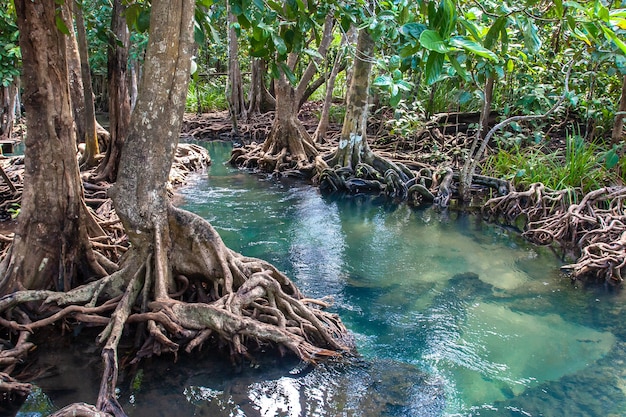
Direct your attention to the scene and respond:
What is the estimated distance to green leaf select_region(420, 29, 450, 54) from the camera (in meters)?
1.92

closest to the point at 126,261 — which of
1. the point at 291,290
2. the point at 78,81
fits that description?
the point at 291,290

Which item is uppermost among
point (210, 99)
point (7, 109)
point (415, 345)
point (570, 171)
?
point (210, 99)

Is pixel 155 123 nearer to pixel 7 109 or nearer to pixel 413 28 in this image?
pixel 413 28

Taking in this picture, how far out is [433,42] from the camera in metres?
1.94

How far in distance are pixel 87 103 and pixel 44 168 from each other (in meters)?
5.05

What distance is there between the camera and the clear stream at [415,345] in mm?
4004

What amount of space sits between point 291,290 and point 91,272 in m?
1.89

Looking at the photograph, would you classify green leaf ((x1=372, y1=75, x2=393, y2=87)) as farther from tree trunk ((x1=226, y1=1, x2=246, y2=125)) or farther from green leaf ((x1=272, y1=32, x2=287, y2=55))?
tree trunk ((x1=226, y1=1, x2=246, y2=125))

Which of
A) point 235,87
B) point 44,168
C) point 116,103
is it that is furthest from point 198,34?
point 235,87

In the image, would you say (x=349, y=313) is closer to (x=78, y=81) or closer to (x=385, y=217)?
(x=385, y=217)

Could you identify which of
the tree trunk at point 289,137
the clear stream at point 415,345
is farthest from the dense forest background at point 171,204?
the tree trunk at point 289,137

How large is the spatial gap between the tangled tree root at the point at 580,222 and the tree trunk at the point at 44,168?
232 inches

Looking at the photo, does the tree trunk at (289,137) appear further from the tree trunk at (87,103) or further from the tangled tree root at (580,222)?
the tangled tree root at (580,222)

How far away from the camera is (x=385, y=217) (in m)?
9.62
